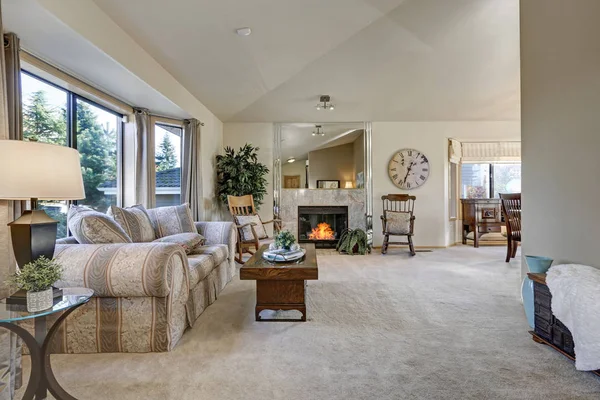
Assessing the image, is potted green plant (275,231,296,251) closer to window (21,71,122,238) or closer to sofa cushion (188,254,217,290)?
sofa cushion (188,254,217,290)

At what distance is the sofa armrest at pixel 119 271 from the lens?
1882mm

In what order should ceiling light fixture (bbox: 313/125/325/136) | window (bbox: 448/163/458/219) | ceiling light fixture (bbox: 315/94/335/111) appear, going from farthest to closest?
1. window (bbox: 448/163/458/219)
2. ceiling light fixture (bbox: 313/125/325/136)
3. ceiling light fixture (bbox: 315/94/335/111)

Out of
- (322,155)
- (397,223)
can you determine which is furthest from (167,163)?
(397,223)

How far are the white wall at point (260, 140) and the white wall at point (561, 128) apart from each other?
4056 millimetres

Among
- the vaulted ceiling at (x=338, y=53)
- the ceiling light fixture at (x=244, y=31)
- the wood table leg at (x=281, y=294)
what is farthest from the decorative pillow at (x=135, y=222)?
the ceiling light fixture at (x=244, y=31)

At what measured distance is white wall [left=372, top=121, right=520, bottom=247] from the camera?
19.4 ft

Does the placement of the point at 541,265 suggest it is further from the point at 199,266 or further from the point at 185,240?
the point at 185,240

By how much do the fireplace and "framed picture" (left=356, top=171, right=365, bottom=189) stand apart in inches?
19.2

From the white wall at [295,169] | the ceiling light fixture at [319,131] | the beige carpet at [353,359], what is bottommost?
the beige carpet at [353,359]

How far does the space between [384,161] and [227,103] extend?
2995mm

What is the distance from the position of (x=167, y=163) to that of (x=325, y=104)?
98.6 inches

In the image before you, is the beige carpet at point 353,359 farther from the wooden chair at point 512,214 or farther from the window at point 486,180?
the window at point 486,180

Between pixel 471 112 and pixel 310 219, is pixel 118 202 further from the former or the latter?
pixel 471 112

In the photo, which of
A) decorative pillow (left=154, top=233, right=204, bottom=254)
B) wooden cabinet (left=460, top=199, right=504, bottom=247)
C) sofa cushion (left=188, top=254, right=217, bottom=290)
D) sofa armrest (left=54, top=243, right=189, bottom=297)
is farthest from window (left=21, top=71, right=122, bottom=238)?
wooden cabinet (left=460, top=199, right=504, bottom=247)
